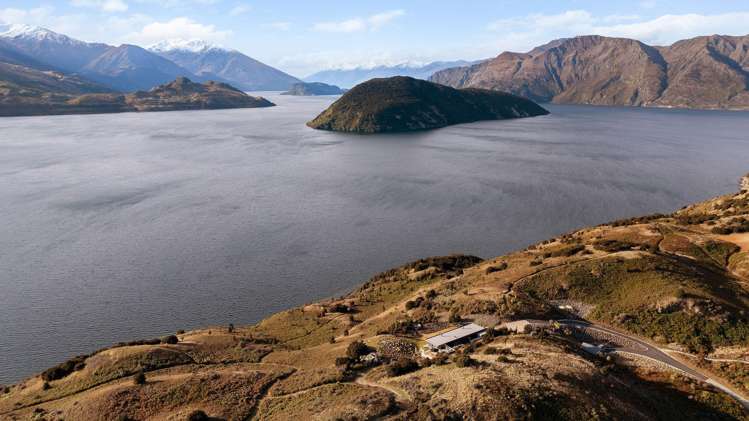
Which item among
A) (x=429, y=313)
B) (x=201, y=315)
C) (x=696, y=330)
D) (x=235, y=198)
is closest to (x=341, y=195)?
(x=235, y=198)

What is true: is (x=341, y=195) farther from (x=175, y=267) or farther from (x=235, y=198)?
(x=175, y=267)

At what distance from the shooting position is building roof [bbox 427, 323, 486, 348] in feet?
160

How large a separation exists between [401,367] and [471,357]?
697 cm

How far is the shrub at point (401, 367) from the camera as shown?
4059cm

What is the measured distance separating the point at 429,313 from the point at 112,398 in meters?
34.5

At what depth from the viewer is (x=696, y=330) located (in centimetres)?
5128

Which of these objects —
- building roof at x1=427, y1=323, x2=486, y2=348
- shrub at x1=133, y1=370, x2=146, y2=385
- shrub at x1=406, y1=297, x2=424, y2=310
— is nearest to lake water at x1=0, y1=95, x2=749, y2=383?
shrub at x1=406, y1=297, x2=424, y2=310

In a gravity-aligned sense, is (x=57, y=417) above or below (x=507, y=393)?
below

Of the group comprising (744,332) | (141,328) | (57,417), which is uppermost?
(744,332)

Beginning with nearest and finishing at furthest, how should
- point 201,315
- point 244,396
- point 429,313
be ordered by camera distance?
point 244,396
point 429,313
point 201,315

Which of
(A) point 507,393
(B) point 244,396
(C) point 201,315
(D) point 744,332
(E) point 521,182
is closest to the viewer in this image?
→ (A) point 507,393

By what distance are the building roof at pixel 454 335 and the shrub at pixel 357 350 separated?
6701 mm

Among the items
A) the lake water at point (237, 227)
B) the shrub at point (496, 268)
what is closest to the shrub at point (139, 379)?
the lake water at point (237, 227)

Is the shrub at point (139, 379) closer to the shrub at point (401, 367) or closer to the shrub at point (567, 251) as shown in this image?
the shrub at point (401, 367)
